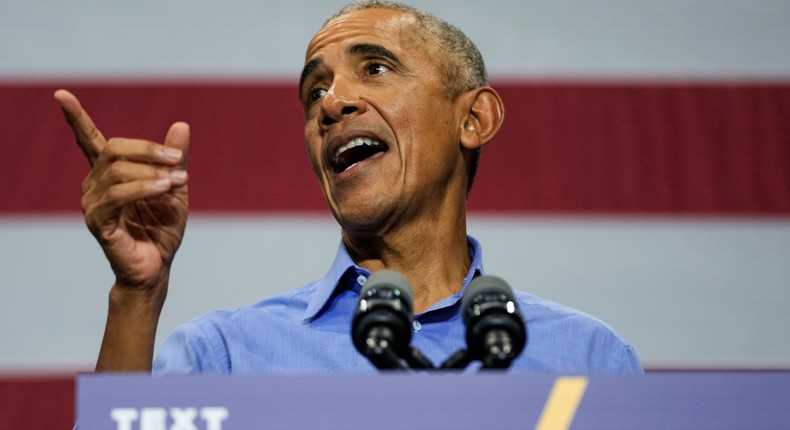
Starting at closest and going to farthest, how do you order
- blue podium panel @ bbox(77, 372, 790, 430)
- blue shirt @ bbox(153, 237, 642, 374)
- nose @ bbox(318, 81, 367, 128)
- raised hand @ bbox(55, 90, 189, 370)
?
blue podium panel @ bbox(77, 372, 790, 430), raised hand @ bbox(55, 90, 189, 370), blue shirt @ bbox(153, 237, 642, 374), nose @ bbox(318, 81, 367, 128)

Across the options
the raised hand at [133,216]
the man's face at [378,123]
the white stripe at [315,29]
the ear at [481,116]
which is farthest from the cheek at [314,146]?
the white stripe at [315,29]

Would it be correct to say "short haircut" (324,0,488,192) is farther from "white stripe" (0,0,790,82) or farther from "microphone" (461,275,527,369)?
"microphone" (461,275,527,369)

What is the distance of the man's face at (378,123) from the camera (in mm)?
1640

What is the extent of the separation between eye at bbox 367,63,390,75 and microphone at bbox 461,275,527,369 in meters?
0.80

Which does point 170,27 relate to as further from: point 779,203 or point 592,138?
point 779,203

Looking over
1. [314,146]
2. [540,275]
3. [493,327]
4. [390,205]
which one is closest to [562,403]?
[493,327]

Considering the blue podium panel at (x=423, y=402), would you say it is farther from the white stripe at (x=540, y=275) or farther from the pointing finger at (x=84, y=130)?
the white stripe at (x=540, y=275)

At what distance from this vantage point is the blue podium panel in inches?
34.7

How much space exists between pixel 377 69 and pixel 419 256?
1.05 ft

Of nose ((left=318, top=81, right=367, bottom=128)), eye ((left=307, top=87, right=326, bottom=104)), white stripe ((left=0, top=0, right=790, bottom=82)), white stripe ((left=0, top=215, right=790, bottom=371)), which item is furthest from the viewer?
white stripe ((left=0, top=0, right=790, bottom=82))

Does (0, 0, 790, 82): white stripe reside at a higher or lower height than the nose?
higher

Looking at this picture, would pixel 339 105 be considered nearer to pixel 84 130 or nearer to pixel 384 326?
pixel 84 130

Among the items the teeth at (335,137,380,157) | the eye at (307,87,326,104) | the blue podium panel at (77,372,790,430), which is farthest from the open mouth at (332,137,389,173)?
the blue podium panel at (77,372,790,430)

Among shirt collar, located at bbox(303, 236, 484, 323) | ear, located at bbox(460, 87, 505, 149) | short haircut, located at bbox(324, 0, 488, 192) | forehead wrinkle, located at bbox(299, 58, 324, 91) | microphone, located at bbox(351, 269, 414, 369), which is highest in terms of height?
short haircut, located at bbox(324, 0, 488, 192)
